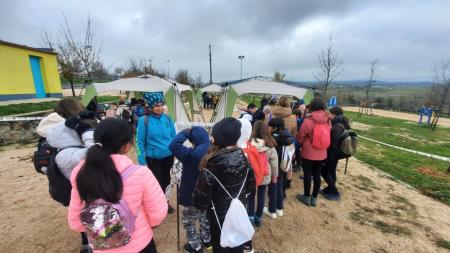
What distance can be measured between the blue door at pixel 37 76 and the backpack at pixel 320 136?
16.7 m

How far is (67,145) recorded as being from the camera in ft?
6.73

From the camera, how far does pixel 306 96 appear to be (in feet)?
22.2

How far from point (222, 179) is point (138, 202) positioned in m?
0.72

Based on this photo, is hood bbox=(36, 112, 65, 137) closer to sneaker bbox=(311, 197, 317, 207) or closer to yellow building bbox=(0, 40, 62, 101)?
sneaker bbox=(311, 197, 317, 207)

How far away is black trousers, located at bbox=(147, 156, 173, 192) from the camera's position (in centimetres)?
347

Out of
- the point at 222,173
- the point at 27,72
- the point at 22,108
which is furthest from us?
the point at 27,72

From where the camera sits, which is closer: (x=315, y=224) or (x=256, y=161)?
(x=256, y=161)

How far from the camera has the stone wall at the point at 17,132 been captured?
800 centimetres

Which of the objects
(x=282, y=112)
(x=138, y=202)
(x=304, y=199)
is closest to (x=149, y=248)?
(x=138, y=202)

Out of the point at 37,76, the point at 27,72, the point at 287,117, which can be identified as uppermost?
the point at 27,72

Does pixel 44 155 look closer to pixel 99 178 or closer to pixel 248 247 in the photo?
pixel 99 178

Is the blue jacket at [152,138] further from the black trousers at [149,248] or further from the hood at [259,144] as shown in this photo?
the black trousers at [149,248]

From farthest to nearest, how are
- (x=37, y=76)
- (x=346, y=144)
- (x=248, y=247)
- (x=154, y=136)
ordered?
(x=37, y=76), (x=346, y=144), (x=154, y=136), (x=248, y=247)

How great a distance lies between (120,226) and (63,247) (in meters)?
2.49
